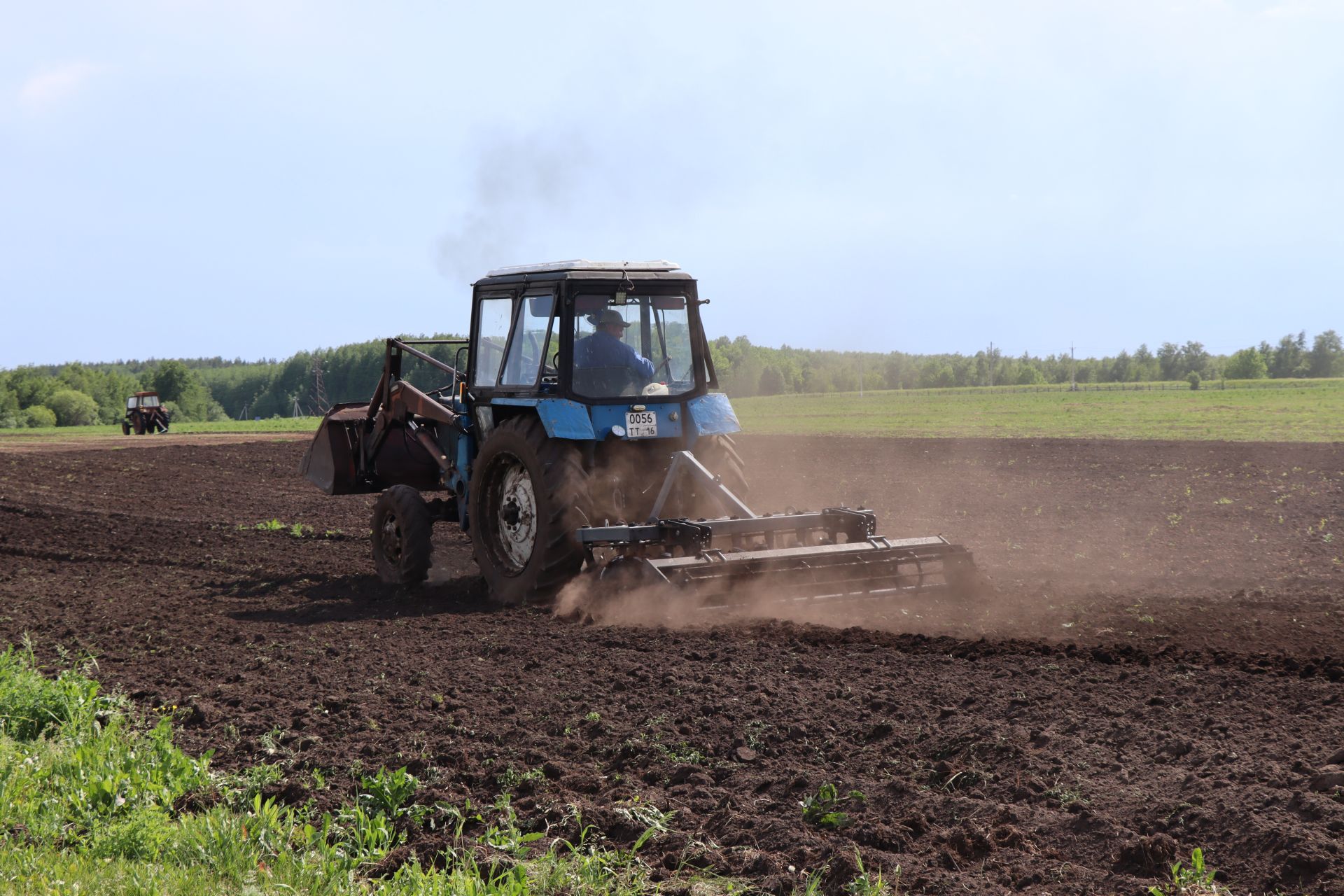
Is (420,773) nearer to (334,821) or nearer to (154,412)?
(334,821)

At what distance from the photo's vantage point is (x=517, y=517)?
31.4 ft

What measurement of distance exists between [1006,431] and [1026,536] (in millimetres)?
20097

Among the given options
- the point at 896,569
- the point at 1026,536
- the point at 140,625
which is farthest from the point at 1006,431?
the point at 140,625

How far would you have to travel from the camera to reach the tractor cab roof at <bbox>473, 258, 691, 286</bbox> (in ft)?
30.4

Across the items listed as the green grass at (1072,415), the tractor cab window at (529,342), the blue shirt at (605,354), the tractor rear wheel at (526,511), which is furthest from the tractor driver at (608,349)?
the green grass at (1072,415)

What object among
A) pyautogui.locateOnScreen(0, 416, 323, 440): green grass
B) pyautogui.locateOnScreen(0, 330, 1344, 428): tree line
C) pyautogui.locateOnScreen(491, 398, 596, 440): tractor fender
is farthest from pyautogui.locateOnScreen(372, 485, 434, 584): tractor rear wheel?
pyautogui.locateOnScreen(0, 330, 1344, 428): tree line

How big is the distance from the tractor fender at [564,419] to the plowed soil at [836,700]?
4.37 feet

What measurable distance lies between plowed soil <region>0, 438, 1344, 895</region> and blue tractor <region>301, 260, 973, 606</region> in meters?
0.37

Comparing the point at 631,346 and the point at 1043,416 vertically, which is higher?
the point at 631,346

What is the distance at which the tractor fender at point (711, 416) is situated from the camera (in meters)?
9.45

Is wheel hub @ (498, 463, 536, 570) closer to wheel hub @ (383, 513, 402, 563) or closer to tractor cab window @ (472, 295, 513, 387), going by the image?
tractor cab window @ (472, 295, 513, 387)

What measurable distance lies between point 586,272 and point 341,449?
371 centimetres

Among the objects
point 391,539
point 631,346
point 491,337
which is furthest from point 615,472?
point 391,539

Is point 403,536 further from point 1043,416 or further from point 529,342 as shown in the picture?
point 1043,416
